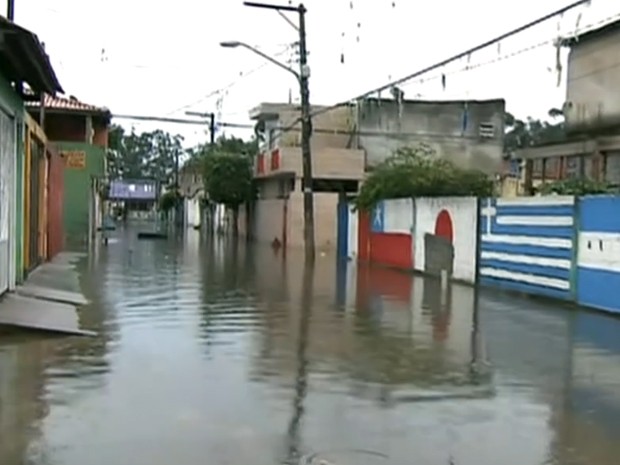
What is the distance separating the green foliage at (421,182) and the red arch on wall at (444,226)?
3.18 m

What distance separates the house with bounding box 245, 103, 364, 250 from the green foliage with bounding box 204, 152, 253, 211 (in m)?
0.92

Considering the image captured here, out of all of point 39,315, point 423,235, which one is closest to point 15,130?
point 39,315

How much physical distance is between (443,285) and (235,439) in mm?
15347

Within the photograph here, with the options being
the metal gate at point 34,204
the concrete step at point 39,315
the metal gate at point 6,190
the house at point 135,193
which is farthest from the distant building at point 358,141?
the house at point 135,193

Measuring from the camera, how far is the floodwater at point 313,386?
668 centimetres

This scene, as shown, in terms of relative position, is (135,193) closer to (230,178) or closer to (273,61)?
(230,178)

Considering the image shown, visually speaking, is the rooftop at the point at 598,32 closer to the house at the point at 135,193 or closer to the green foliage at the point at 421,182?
the green foliage at the point at 421,182

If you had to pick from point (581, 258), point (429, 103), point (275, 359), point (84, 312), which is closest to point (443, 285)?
point (581, 258)

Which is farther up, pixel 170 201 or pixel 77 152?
pixel 77 152

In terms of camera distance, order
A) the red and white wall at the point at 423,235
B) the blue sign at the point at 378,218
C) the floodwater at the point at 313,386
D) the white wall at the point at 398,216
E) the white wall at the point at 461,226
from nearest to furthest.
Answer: the floodwater at the point at 313,386 < the white wall at the point at 461,226 < the red and white wall at the point at 423,235 < the white wall at the point at 398,216 < the blue sign at the point at 378,218

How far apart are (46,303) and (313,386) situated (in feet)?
23.9

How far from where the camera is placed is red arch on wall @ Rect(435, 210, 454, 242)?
2314 cm

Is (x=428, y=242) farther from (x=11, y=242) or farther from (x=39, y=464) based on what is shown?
(x=39, y=464)

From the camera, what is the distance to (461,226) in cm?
2258
